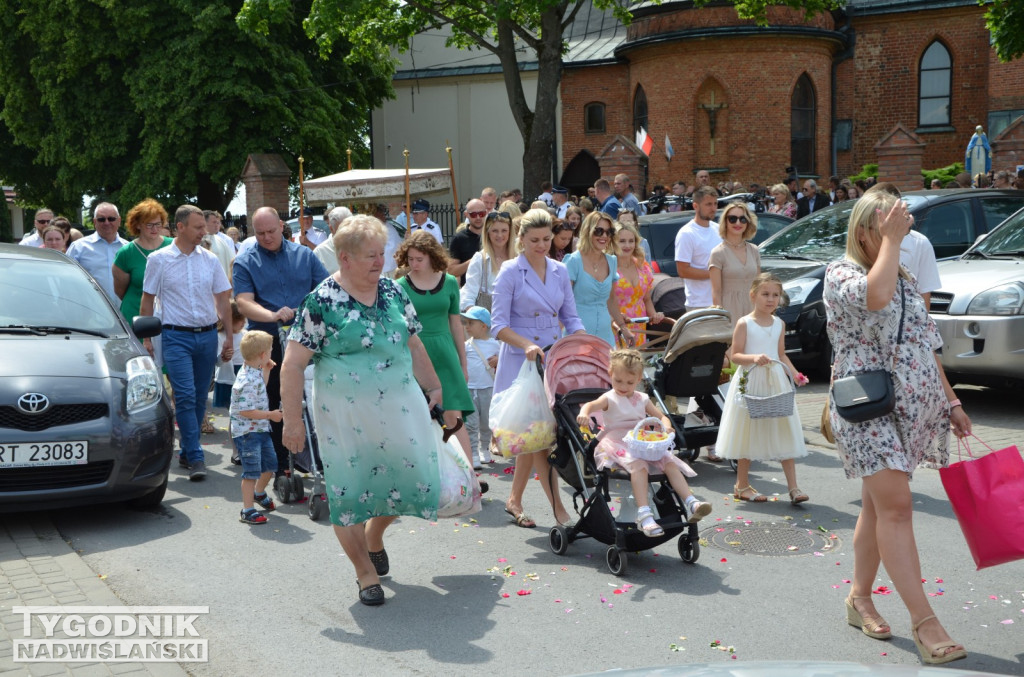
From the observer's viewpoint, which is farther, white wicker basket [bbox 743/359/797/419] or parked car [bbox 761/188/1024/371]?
parked car [bbox 761/188/1024/371]

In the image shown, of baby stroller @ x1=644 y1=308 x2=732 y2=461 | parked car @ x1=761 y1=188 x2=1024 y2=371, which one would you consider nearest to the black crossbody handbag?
baby stroller @ x1=644 y1=308 x2=732 y2=461

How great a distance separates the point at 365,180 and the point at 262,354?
8329mm

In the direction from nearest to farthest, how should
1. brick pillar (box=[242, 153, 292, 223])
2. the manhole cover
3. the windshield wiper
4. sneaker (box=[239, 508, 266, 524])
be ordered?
the manhole cover → sneaker (box=[239, 508, 266, 524]) → the windshield wiper → brick pillar (box=[242, 153, 292, 223])

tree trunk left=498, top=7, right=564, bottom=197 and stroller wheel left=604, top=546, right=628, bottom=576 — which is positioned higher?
tree trunk left=498, top=7, right=564, bottom=197

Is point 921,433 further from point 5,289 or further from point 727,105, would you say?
point 727,105

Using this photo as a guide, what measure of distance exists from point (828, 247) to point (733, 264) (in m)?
4.27

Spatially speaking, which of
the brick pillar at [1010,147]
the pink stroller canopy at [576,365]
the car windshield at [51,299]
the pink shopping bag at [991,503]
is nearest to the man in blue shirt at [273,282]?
the car windshield at [51,299]

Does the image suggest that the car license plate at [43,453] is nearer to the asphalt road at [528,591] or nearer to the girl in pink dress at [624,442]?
the asphalt road at [528,591]

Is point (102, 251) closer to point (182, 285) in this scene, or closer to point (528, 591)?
point (182, 285)

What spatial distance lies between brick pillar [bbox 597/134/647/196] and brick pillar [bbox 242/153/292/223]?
7727mm

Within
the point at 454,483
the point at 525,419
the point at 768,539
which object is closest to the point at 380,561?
the point at 454,483

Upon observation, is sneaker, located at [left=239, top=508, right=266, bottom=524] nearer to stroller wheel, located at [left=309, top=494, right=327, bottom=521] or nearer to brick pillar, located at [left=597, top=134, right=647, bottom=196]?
stroller wheel, located at [left=309, top=494, right=327, bottom=521]

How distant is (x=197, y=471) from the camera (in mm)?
8766

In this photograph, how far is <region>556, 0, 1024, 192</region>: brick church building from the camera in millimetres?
35125
